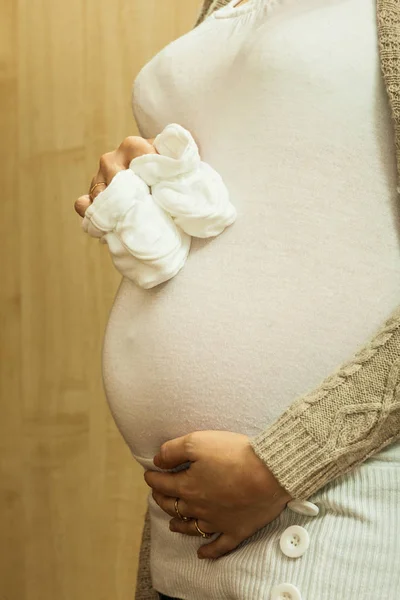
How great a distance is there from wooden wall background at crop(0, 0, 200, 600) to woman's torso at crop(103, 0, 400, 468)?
76 cm

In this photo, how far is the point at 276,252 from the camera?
75cm

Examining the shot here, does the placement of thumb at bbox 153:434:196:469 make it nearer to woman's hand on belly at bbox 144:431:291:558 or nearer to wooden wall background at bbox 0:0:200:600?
woman's hand on belly at bbox 144:431:291:558

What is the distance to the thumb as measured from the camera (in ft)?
2.37

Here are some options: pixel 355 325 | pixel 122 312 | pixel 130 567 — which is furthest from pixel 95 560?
pixel 355 325

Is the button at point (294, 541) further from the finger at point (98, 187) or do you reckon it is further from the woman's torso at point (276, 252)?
the finger at point (98, 187)

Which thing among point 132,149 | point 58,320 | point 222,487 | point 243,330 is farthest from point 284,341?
point 58,320

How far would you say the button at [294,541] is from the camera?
68cm

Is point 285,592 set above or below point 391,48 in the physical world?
below

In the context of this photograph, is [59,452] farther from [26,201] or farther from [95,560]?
[26,201]

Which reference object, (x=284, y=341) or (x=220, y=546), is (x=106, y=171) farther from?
(x=220, y=546)

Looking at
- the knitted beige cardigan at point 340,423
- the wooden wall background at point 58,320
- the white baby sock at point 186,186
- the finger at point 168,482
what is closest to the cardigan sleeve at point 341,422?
the knitted beige cardigan at point 340,423

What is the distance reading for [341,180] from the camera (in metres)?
0.74

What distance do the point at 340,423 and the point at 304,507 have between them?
9cm

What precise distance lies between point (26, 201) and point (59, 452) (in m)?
0.55
